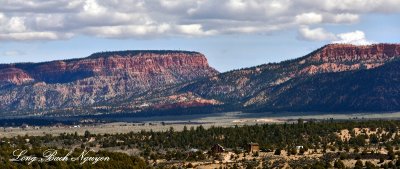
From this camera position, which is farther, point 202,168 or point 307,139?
point 307,139

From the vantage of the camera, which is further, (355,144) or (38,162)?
(355,144)

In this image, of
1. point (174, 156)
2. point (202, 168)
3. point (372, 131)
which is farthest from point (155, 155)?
point (372, 131)

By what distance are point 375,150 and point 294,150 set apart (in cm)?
1302

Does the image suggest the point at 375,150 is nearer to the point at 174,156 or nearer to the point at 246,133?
the point at 174,156

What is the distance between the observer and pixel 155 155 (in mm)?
164125

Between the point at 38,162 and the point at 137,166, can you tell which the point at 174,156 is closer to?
the point at 137,166

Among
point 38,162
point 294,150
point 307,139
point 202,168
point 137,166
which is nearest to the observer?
point 38,162

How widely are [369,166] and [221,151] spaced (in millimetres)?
35011

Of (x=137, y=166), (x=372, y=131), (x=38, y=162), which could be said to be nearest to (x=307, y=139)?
(x=372, y=131)

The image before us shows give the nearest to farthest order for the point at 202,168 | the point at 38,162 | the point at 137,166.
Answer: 1. the point at 38,162
2. the point at 137,166
3. the point at 202,168

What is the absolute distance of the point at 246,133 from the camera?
198 metres

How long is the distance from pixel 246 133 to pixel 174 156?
3981 centimetres

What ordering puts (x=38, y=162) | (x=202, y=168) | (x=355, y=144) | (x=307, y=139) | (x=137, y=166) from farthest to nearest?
(x=307, y=139), (x=355, y=144), (x=202, y=168), (x=137, y=166), (x=38, y=162)

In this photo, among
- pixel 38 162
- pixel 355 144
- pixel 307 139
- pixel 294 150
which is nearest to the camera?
pixel 38 162
